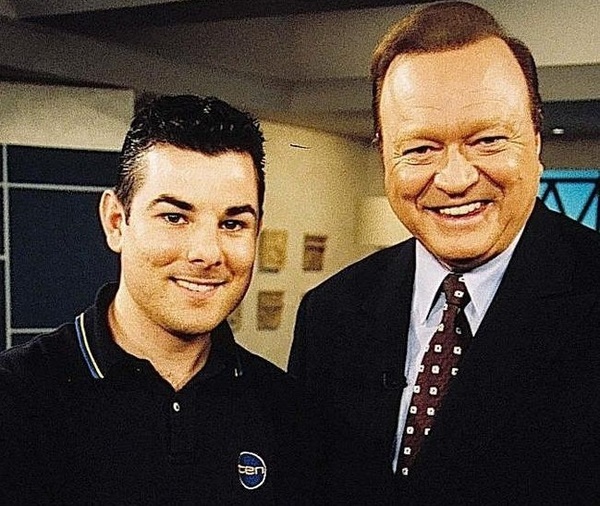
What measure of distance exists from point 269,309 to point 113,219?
5301mm

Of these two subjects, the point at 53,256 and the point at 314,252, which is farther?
the point at 314,252

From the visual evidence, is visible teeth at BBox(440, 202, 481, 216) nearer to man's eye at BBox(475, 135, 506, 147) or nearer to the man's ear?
man's eye at BBox(475, 135, 506, 147)

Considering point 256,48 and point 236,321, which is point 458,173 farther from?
point 236,321

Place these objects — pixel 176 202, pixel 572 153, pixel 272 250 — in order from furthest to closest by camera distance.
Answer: pixel 572 153, pixel 272 250, pixel 176 202

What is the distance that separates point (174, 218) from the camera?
1.43 meters

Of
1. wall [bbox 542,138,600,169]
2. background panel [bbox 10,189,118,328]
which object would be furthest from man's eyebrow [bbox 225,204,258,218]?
wall [bbox 542,138,600,169]

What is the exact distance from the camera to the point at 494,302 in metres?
1.63

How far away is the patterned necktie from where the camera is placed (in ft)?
5.42

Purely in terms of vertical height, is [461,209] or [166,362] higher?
[461,209]

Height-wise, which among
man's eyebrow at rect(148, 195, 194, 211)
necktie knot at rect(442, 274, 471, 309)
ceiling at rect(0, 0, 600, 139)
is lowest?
necktie knot at rect(442, 274, 471, 309)

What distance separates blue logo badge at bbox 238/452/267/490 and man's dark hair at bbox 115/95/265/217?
1.31ft

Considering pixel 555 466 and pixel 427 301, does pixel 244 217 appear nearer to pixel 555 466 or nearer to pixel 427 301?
pixel 427 301

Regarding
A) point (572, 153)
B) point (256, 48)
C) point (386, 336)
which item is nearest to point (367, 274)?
point (386, 336)

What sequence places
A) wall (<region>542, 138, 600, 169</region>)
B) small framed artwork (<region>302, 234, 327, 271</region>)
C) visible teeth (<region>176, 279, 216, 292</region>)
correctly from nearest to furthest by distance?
1. visible teeth (<region>176, 279, 216, 292</region>)
2. small framed artwork (<region>302, 234, 327, 271</region>)
3. wall (<region>542, 138, 600, 169</region>)
